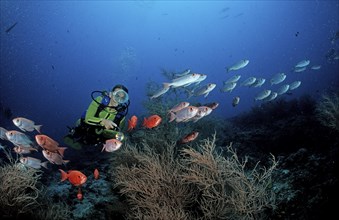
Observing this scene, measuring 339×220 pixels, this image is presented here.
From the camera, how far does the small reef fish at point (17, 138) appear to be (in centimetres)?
511

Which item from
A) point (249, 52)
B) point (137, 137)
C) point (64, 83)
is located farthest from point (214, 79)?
point (137, 137)

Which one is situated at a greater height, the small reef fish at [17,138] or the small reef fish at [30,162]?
the small reef fish at [17,138]

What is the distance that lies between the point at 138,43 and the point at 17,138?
14669 centimetres

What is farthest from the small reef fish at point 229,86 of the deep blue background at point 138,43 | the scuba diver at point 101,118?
the deep blue background at point 138,43

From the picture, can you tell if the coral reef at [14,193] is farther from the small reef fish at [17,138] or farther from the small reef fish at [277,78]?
the small reef fish at [277,78]

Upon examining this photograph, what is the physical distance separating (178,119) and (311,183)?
2.87 metres

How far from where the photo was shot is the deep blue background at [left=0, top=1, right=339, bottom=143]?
280 ft

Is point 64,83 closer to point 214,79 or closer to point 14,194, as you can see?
point 214,79

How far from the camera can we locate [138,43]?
145 meters

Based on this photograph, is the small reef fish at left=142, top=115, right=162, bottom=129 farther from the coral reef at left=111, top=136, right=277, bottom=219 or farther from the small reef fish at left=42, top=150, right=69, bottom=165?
the small reef fish at left=42, top=150, right=69, bottom=165

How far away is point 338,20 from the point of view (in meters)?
77.2

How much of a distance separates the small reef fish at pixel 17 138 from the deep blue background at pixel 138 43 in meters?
67.1

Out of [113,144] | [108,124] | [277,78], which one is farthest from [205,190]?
[277,78]

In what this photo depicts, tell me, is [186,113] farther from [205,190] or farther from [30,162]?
[30,162]
